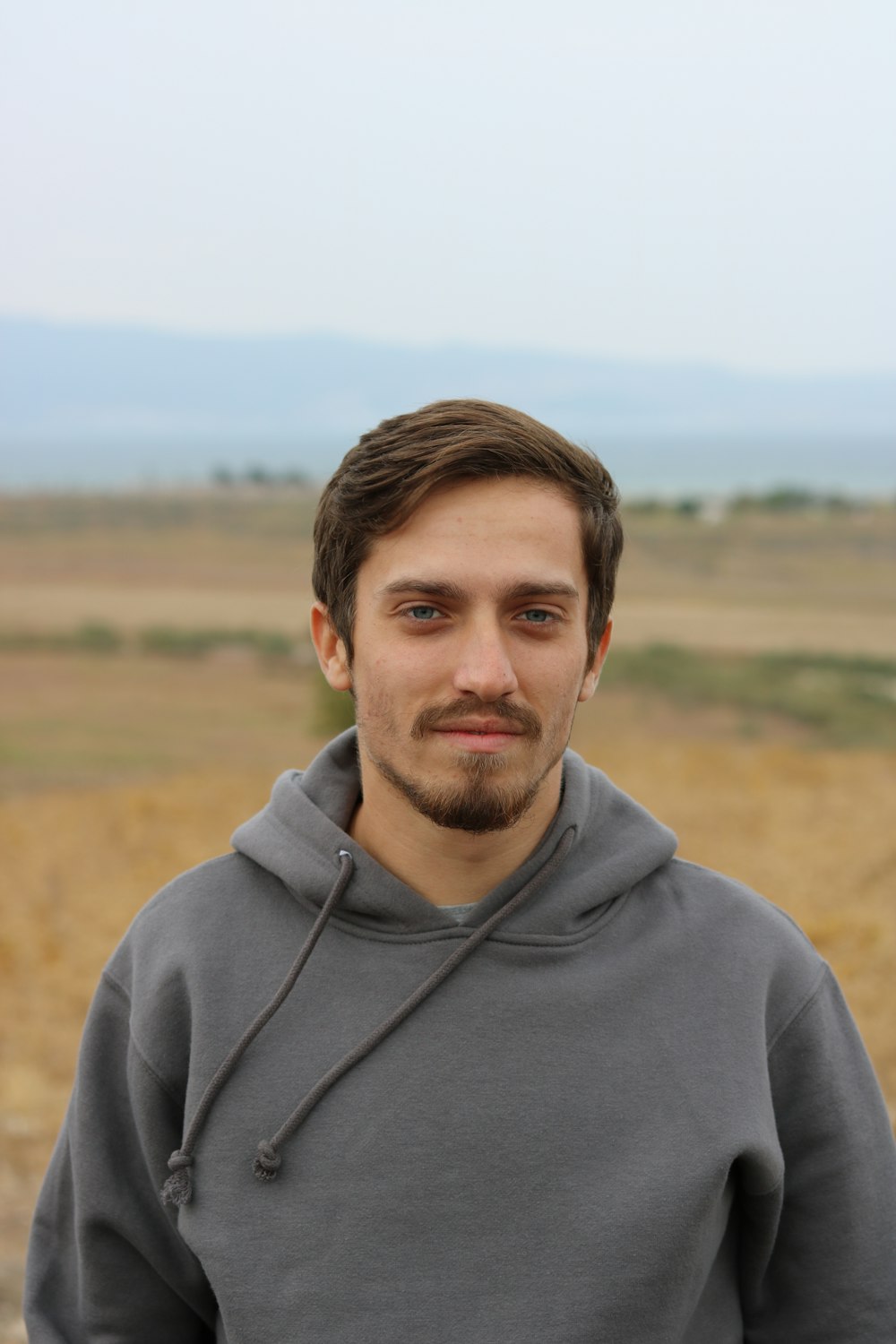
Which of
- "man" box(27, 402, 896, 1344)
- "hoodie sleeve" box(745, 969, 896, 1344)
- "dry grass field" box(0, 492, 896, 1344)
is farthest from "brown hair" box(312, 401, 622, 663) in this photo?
"dry grass field" box(0, 492, 896, 1344)

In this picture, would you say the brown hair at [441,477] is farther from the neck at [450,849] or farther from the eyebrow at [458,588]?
the neck at [450,849]

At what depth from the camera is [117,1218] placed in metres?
1.55

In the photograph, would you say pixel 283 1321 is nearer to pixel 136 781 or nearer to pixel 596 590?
pixel 596 590

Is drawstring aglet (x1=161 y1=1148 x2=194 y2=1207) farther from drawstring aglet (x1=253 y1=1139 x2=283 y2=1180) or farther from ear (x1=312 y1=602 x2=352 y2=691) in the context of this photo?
ear (x1=312 y1=602 x2=352 y2=691)

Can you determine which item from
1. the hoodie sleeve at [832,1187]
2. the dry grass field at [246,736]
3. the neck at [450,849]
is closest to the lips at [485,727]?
the neck at [450,849]

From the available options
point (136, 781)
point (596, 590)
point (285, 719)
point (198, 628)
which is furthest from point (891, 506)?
point (596, 590)

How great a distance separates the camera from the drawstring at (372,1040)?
56.2 inches

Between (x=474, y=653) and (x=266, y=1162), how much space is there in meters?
0.62

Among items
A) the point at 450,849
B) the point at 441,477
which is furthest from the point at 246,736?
the point at 441,477

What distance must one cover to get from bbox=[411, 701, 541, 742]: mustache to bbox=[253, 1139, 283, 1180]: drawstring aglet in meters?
0.49

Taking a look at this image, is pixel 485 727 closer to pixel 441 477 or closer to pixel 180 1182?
pixel 441 477

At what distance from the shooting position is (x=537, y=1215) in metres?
1.40

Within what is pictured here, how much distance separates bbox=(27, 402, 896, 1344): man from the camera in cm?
140

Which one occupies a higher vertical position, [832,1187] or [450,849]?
[450,849]
